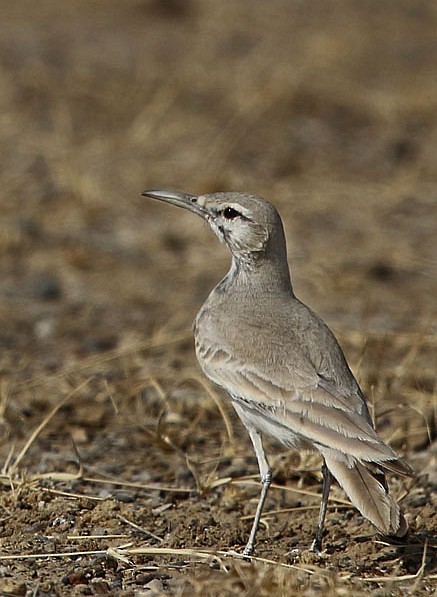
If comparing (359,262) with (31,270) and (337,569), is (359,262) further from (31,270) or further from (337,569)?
(337,569)

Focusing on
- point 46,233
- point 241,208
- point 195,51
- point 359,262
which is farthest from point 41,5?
point 241,208

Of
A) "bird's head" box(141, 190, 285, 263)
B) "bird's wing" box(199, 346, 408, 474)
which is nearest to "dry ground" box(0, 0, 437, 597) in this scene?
"bird's wing" box(199, 346, 408, 474)

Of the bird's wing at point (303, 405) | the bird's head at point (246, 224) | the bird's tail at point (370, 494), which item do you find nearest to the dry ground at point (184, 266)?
the bird's tail at point (370, 494)

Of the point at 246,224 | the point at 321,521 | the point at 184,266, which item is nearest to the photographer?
the point at 321,521

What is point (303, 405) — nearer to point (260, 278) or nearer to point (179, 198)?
point (260, 278)

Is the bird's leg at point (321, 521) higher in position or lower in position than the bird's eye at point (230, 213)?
lower

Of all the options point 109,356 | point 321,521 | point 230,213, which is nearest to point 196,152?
point 109,356

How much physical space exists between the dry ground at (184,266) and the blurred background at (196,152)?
0.03 meters

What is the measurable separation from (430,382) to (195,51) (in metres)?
7.36

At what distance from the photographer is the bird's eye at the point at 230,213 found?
4.57m

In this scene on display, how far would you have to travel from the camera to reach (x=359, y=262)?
8.06 m

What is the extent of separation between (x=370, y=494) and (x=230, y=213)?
139cm

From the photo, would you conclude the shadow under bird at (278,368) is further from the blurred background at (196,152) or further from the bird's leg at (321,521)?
A: the blurred background at (196,152)

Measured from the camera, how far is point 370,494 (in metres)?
3.64
